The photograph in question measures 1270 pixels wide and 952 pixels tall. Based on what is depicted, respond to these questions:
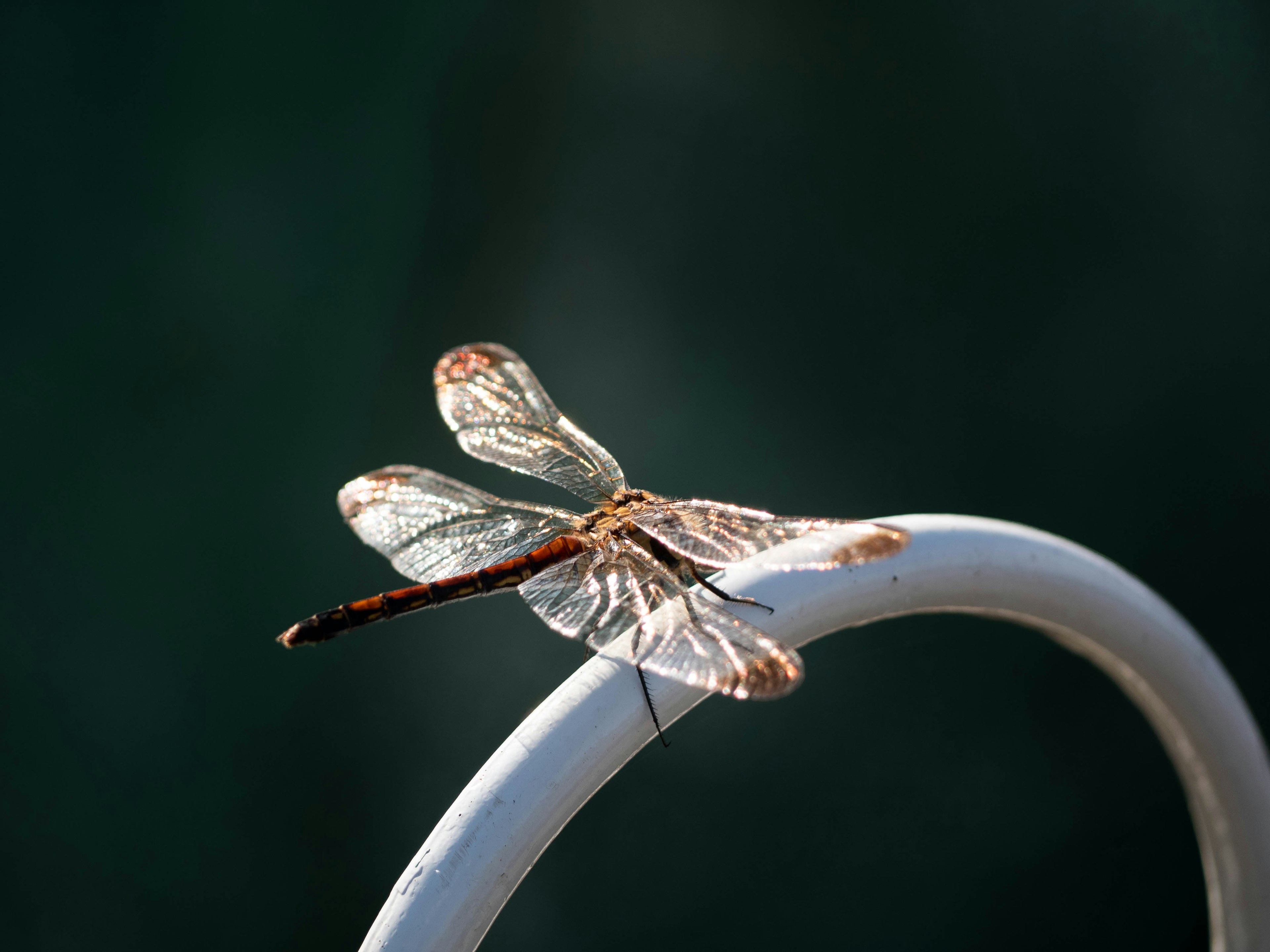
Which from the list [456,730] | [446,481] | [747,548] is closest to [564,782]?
[747,548]

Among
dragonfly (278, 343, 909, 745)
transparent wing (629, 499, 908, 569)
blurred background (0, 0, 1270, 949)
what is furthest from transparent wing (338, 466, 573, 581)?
blurred background (0, 0, 1270, 949)

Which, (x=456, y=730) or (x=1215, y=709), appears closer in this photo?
(x=1215, y=709)

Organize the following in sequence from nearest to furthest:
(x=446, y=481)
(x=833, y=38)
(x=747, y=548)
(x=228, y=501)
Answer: (x=747, y=548), (x=446, y=481), (x=228, y=501), (x=833, y=38)

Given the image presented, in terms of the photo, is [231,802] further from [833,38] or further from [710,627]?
[833,38]

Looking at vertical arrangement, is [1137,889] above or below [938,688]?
below

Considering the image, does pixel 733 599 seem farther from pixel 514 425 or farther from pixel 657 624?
pixel 514 425

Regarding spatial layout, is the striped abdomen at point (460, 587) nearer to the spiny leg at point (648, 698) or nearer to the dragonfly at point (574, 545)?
the dragonfly at point (574, 545)
